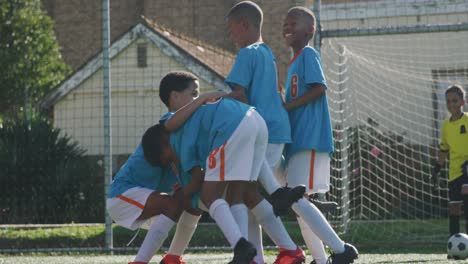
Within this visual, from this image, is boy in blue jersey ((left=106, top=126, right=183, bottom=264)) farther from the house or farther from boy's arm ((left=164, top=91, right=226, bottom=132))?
the house

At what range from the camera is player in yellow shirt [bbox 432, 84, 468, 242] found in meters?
10.0

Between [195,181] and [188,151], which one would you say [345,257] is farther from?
[188,151]

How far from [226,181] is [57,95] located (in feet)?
45.1

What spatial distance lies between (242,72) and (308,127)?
58 cm

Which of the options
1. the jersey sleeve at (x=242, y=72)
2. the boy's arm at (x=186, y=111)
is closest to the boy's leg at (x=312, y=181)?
the jersey sleeve at (x=242, y=72)

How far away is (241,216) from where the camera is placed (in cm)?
595

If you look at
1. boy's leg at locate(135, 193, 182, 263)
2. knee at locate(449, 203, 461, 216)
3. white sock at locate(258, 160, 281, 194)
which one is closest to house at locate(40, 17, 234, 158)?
knee at locate(449, 203, 461, 216)

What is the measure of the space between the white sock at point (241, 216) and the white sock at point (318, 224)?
32 cm

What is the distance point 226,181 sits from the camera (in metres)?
5.94

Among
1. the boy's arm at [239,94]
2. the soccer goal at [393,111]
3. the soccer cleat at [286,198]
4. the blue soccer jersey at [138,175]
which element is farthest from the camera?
the soccer goal at [393,111]

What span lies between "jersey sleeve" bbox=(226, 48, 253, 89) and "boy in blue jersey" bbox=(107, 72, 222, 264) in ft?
0.58

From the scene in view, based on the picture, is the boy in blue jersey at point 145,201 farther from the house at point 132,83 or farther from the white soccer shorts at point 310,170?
the house at point 132,83

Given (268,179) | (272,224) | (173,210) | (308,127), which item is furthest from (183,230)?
(308,127)

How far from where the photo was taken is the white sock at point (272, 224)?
20.3 ft
